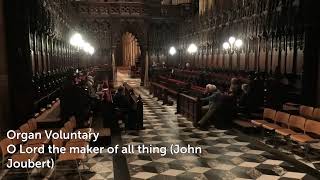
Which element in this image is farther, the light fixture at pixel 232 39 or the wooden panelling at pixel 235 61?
the wooden panelling at pixel 235 61

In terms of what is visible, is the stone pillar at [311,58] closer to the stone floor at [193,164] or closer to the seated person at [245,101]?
the seated person at [245,101]

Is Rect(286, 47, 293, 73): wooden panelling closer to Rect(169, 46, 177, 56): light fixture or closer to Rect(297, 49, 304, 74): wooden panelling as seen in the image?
Rect(297, 49, 304, 74): wooden panelling

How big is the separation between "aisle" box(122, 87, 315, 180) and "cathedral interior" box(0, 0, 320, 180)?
22mm

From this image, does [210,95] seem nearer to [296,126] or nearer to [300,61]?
[296,126]

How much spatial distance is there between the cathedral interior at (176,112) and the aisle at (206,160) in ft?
0.07

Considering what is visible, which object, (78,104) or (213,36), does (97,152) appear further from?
(213,36)

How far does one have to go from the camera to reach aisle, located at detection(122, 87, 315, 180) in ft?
20.0

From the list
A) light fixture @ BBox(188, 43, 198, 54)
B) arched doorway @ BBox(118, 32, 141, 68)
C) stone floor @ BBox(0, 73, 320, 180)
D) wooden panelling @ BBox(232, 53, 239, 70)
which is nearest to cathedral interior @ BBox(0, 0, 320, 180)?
stone floor @ BBox(0, 73, 320, 180)

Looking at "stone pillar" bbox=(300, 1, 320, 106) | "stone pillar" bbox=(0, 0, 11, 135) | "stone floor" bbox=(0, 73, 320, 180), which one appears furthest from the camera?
"stone pillar" bbox=(300, 1, 320, 106)

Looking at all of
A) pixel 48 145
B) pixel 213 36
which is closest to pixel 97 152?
pixel 48 145

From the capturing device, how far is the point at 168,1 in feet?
113

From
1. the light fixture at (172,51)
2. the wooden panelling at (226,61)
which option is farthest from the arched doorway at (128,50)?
the wooden panelling at (226,61)

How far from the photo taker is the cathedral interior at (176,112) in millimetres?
6273

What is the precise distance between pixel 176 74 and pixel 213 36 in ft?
11.9
